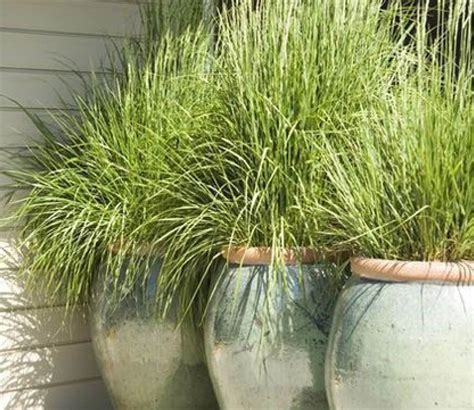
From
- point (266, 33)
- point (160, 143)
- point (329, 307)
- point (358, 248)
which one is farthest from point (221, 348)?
point (266, 33)

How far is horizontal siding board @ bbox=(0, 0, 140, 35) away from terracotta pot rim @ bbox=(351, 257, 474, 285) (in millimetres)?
1826

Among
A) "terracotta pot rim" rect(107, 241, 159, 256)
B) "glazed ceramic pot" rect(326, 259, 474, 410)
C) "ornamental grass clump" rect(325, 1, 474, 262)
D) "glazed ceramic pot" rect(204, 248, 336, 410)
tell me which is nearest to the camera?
"glazed ceramic pot" rect(326, 259, 474, 410)

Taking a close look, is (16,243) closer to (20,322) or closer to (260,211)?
(20,322)

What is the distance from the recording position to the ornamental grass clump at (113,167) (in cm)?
305

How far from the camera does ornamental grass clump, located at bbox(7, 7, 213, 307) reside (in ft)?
10.0

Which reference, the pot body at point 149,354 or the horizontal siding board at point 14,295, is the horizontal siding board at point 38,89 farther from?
the pot body at point 149,354

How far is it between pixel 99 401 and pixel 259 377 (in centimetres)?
126

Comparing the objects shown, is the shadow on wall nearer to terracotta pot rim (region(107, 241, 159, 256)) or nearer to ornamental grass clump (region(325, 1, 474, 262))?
terracotta pot rim (region(107, 241, 159, 256))

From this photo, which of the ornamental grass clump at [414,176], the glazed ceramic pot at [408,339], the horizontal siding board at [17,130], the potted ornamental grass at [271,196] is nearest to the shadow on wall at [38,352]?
the horizontal siding board at [17,130]

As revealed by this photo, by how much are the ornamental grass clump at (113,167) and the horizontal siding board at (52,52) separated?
16 cm

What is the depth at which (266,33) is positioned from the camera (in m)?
2.82

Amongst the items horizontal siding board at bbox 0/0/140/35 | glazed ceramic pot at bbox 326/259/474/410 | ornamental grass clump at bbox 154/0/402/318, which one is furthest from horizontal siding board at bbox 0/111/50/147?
glazed ceramic pot at bbox 326/259/474/410

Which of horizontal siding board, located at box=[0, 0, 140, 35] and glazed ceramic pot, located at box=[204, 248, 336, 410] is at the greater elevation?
horizontal siding board, located at box=[0, 0, 140, 35]

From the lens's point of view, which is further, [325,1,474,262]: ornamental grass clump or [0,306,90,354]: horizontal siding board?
[0,306,90,354]: horizontal siding board
